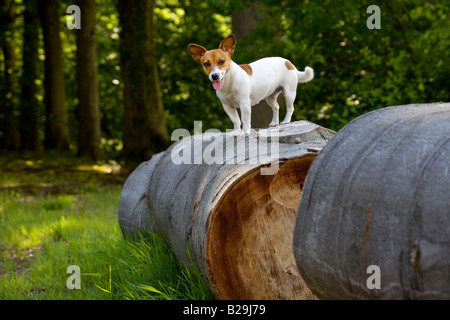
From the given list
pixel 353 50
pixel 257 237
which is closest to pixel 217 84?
pixel 257 237

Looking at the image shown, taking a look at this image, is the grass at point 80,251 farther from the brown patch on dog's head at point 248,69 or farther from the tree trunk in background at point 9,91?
the tree trunk in background at point 9,91

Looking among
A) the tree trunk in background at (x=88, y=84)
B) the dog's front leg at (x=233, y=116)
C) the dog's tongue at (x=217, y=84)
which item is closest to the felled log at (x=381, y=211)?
the dog's tongue at (x=217, y=84)

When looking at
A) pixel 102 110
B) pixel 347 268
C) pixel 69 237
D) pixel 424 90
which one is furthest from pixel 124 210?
pixel 102 110

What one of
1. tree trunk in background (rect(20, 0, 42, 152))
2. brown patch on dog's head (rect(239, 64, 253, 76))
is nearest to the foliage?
brown patch on dog's head (rect(239, 64, 253, 76))

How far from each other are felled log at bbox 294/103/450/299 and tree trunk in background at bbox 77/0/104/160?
11.7 metres

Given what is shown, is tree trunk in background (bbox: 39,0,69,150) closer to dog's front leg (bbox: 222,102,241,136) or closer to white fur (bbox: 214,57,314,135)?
white fur (bbox: 214,57,314,135)

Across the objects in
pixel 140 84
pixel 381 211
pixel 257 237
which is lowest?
pixel 257 237

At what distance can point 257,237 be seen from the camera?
115 inches

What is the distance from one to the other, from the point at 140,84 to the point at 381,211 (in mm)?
9480

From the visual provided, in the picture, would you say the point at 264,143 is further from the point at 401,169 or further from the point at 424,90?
the point at 424,90

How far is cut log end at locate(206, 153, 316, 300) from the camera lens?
109 inches

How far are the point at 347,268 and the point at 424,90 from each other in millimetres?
5365

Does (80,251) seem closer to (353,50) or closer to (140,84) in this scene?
(353,50)

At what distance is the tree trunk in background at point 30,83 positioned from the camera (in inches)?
631
